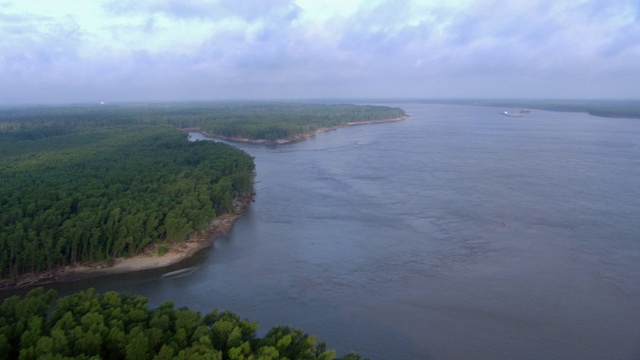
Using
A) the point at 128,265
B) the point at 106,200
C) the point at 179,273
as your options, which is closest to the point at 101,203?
the point at 106,200

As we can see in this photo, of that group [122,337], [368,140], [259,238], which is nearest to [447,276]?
[259,238]

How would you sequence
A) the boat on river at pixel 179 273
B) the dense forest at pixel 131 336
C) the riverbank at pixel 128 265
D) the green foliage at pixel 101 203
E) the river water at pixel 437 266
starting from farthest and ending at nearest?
the boat on river at pixel 179 273, the green foliage at pixel 101 203, the riverbank at pixel 128 265, the river water at pixel 437 266, the dense forest at pixel 131 336

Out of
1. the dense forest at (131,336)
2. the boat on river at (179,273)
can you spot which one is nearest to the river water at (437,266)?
the boat on river at (179,273)

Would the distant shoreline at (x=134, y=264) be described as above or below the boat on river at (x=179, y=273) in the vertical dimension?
above

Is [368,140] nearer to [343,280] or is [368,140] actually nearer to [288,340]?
[343,280]

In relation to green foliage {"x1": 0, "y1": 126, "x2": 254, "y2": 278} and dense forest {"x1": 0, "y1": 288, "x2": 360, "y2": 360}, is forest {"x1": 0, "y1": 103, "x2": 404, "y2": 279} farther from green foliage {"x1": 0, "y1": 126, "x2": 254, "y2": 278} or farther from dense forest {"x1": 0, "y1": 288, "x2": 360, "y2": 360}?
dense forest {"x1": 0, "y1": 288, "x2": 360, "y2": 360}

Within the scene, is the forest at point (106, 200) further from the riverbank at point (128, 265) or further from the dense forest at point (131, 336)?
the dense forest at point (131, 336)

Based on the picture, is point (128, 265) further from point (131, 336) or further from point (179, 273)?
point (131, 336)

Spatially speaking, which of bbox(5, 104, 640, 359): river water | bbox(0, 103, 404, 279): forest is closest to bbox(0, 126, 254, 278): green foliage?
bbox(0, 103, 404, 279): forest
